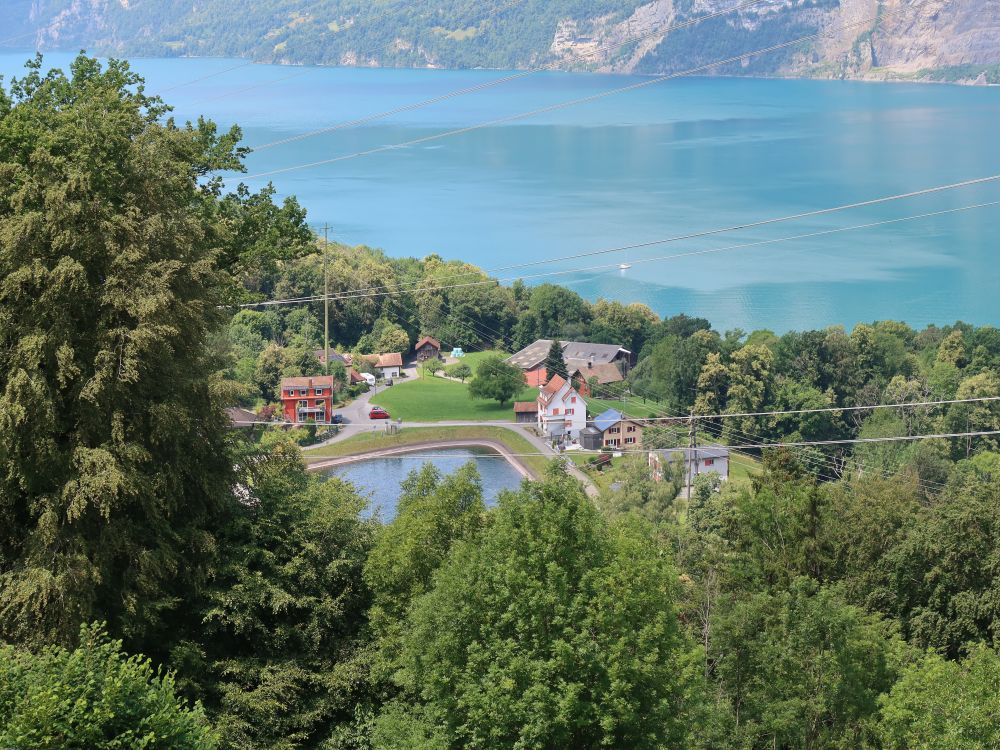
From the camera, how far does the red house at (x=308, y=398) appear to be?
116 ft

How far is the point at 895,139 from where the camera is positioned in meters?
91.6

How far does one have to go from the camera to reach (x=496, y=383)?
1521 inches

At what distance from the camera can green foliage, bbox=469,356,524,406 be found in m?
38.7

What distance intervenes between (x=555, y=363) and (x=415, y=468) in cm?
1100

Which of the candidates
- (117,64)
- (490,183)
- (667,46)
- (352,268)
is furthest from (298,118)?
(117,64)

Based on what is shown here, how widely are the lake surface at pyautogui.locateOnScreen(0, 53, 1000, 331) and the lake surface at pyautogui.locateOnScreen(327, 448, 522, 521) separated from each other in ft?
61.4

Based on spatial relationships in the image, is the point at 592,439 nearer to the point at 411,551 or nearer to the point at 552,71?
the point at 411,551

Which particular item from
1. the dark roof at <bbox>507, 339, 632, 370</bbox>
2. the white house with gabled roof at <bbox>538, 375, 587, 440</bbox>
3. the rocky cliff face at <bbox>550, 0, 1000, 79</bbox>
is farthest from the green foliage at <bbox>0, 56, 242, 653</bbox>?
the rocky cliff face at <bbox>550, 0, 1000, 79</bbox>

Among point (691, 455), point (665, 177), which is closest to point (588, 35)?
point (665, 177)

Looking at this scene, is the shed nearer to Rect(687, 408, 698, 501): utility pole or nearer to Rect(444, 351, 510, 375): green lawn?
Rect(687, 408, 698, 501): utility pole

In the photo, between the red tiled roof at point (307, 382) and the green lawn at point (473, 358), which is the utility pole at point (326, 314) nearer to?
the red tiled roof at point (307, 382)

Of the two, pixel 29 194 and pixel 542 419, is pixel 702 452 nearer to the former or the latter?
pixel 542 419

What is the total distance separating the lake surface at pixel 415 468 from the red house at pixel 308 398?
3045mm

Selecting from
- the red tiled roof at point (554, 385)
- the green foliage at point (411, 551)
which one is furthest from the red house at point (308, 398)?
the green foliage at point (411, 551)
